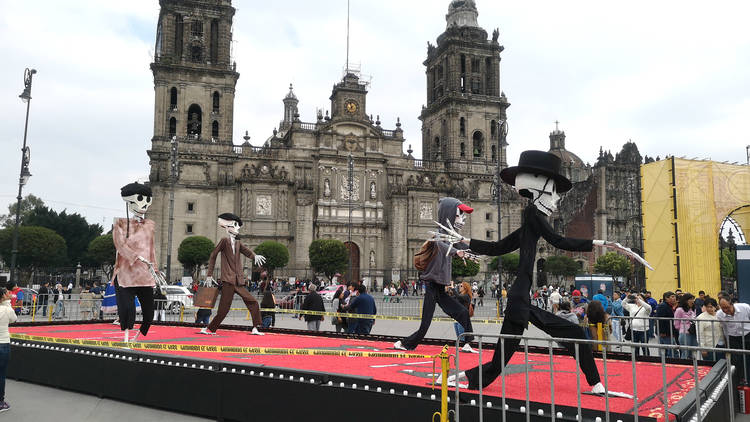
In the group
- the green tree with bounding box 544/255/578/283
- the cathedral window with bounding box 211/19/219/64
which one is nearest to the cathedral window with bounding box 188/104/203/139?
the cathedral window with bounding box 211/19/219/64

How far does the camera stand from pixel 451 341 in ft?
30.1

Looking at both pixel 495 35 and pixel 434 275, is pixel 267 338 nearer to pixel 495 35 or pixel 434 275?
pixel 434 275

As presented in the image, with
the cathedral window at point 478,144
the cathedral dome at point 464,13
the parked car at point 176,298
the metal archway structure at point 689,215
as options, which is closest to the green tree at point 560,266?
the cathedral window at point 478,144

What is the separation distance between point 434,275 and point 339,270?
34.3 meters

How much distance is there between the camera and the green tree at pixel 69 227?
174 ft

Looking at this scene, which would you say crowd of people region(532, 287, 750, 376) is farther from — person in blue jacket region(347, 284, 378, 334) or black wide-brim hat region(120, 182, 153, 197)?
black wide-brim hat region(120, 182, 153, 197)

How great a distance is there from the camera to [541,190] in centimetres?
597

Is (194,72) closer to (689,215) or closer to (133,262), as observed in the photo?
(689,215)

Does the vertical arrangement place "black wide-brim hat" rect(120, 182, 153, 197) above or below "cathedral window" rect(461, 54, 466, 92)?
below

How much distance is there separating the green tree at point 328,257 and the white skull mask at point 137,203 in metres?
31.6

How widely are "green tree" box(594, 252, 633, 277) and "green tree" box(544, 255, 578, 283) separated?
2247mm

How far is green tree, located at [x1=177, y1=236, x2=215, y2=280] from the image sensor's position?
128ft

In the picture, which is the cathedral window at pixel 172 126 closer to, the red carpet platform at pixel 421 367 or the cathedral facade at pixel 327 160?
the cathedral facade at pixel 327 160

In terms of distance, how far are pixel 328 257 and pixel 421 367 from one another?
1356 inches
